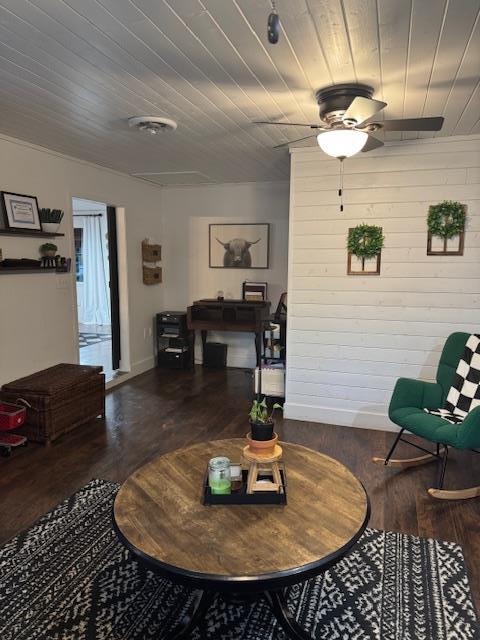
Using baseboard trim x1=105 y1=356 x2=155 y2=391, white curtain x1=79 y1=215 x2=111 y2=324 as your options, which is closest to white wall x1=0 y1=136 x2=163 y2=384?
baseboard trim x1=105 y1=356 x2=155 y2=391

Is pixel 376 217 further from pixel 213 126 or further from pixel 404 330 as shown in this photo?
pixel 213 126

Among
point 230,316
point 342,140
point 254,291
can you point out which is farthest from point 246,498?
point 254,291

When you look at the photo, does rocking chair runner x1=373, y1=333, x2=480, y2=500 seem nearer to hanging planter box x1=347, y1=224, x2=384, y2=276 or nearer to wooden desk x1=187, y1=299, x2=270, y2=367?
hanging planter box x1=347, y1=224, x2=384, y2=276

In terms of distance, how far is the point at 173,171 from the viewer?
15.8 ft

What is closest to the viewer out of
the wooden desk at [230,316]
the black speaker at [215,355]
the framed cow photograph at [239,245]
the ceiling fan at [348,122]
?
the ceiling fan at [348,122]

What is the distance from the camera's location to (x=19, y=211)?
11.8 ft

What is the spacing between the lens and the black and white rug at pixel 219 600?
5.71 ft

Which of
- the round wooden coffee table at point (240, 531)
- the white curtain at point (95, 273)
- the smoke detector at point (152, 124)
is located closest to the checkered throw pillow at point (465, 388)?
the round wooden coffee table at point (240, 531)

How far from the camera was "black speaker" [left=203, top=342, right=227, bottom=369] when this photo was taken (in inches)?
231

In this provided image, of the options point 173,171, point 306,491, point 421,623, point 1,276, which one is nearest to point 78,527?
point 306,491

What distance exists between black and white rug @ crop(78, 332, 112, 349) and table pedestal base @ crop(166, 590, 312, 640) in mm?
5857

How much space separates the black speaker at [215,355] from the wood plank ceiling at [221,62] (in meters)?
3.08

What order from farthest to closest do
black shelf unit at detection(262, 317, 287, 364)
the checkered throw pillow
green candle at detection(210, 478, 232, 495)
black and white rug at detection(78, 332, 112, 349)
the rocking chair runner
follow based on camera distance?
black and white rug at detection(78, 332, 112, 349)
black shelf unit at detection(262, 317, 287, 364)
the checkered throw pillow
the rocking chair runner
green candle at detection(210, 478, 232, 495)

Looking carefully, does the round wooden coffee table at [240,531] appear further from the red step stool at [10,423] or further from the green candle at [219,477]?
the red step stool at [10,423]
